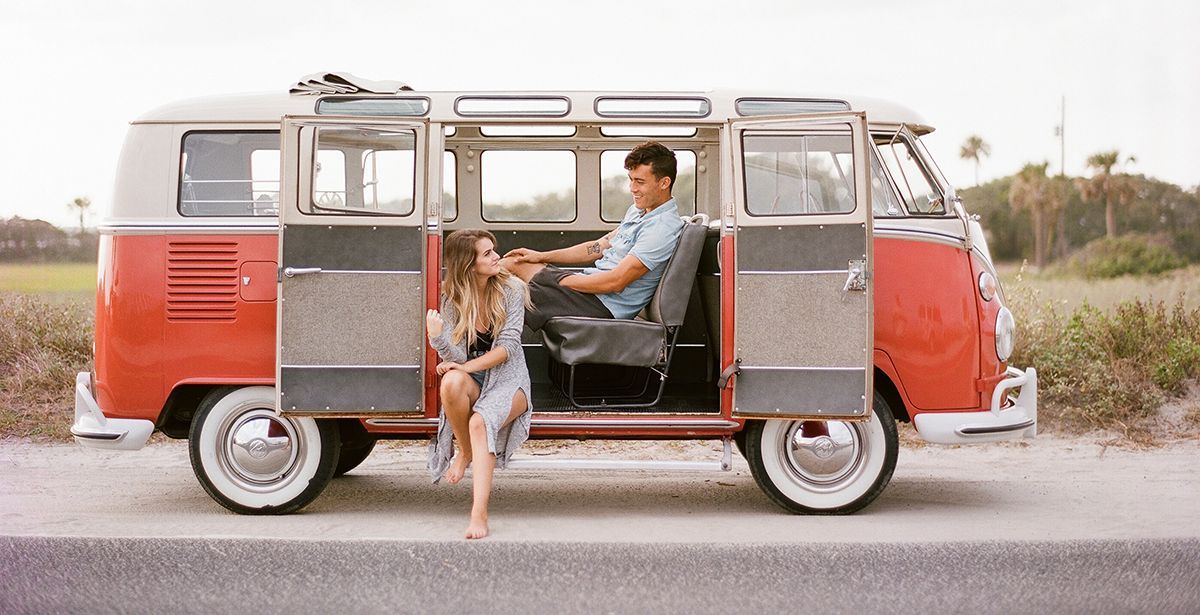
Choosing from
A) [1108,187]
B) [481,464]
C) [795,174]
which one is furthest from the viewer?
[1108,187]

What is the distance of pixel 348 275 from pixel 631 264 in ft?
4.98

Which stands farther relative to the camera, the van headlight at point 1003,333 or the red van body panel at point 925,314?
the van headlight at point 1003,333

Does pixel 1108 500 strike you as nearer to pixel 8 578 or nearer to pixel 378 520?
pixel 378 520

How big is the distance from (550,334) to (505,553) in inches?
60.3

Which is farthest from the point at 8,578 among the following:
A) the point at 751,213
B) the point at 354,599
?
the point at 751,213

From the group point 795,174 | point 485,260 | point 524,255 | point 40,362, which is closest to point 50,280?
point 40,362

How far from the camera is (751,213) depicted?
637 centimetres

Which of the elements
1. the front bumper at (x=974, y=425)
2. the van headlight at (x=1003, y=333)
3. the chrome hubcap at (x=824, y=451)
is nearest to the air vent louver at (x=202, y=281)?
the chrome hubcap at (x=824, y=451)

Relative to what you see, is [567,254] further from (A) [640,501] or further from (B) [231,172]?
(B) [231,172]

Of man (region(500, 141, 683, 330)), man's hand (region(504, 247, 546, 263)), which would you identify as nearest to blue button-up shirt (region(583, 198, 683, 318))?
man (region(500, 141, 683, 330))

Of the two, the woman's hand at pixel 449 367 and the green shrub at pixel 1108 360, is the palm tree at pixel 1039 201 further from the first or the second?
the woman's hand at pixel 449 367

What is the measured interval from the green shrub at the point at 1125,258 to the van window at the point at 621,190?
2243cm

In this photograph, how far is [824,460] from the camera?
6633 millimetres

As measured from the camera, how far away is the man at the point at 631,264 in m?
6.82
